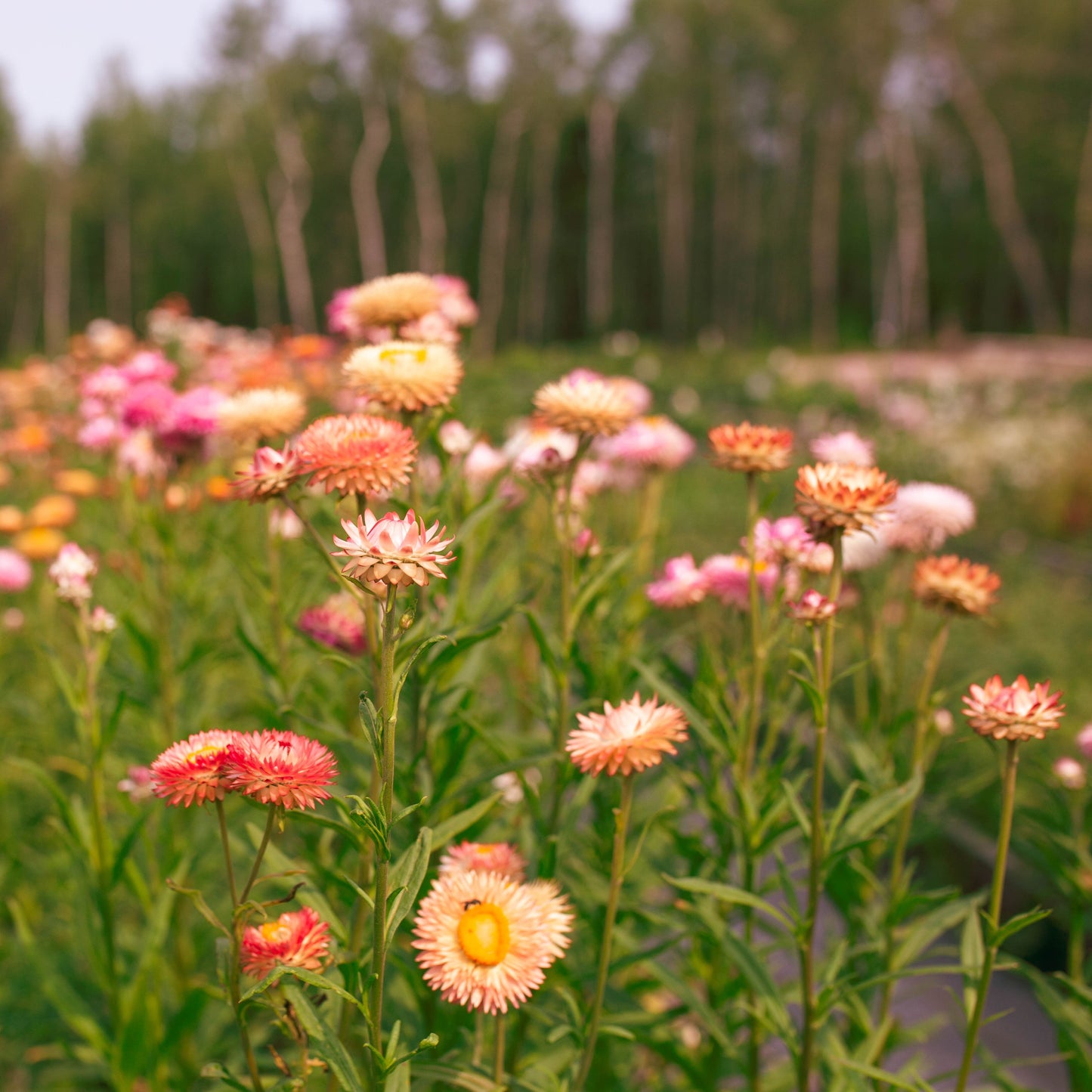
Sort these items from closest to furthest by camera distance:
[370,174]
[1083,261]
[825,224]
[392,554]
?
1. [392,554]
2. [1083,261]
3. [825,224]
4. [370,174]

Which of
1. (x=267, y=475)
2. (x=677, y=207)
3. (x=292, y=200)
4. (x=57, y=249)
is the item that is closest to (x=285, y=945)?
(x=267, y=475)

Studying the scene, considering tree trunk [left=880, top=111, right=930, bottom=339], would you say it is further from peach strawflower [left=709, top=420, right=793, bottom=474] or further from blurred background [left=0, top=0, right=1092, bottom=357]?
peach strawflower [left=709, top=420, right=793, bottom=474]

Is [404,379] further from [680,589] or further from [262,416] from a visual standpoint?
[680,589]

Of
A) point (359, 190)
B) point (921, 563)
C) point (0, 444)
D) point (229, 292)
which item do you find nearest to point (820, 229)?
point (359, 190)

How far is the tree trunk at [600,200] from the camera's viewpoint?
919 inches

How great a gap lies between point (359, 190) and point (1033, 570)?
21565mm

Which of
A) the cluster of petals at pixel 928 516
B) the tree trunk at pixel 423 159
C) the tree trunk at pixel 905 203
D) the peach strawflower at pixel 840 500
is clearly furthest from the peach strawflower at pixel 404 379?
the tree trunk at pixel 423 159

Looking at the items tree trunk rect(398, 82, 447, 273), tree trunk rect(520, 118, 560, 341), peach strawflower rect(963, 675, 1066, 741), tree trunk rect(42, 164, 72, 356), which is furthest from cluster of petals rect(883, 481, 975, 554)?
tree trunk rect(42, 164, 72, 356)

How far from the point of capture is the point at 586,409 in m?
1.30

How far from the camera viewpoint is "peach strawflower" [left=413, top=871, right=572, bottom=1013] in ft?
2.72

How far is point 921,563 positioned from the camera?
4.32 ft

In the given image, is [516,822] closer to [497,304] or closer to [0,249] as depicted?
[497,304]

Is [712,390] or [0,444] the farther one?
[712,390]

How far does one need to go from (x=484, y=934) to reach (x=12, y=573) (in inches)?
93.8
